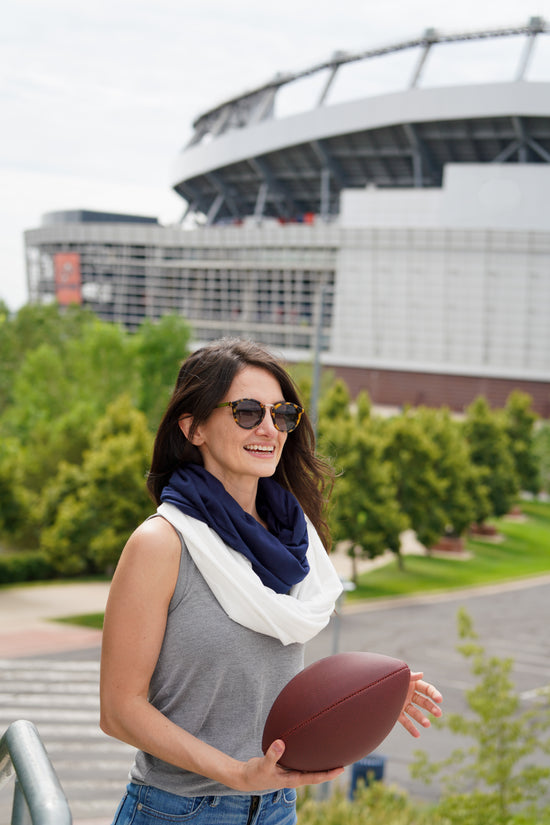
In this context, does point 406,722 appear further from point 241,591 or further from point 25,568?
point 25,568

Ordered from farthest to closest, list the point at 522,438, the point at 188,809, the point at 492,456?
the point at 522,438 < the point at 492,456 < the point at 188,809

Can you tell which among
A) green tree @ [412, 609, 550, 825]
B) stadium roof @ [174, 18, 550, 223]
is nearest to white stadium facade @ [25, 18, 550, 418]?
stadium roof @ [174, 18, 550, 223]

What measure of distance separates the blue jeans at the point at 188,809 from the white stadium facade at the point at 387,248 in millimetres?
65241

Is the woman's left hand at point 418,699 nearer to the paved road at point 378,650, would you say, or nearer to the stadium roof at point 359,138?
the paved road at point 378,650

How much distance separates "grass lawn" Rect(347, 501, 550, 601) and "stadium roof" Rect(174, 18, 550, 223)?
33.3 m

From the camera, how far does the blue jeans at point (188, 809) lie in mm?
2916

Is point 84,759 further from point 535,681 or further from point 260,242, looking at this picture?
point 260,242

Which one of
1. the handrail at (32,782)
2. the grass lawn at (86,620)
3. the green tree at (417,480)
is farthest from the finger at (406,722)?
the green tree at (417,480)

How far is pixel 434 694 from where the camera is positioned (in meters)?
3.23

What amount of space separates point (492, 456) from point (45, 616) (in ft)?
76.1

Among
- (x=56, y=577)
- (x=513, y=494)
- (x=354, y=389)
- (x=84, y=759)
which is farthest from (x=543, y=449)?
(x=84, y=759)

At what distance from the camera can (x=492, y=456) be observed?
1702 inches

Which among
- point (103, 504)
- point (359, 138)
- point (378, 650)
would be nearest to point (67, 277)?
point (359, 138)

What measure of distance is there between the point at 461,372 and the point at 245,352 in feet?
221
